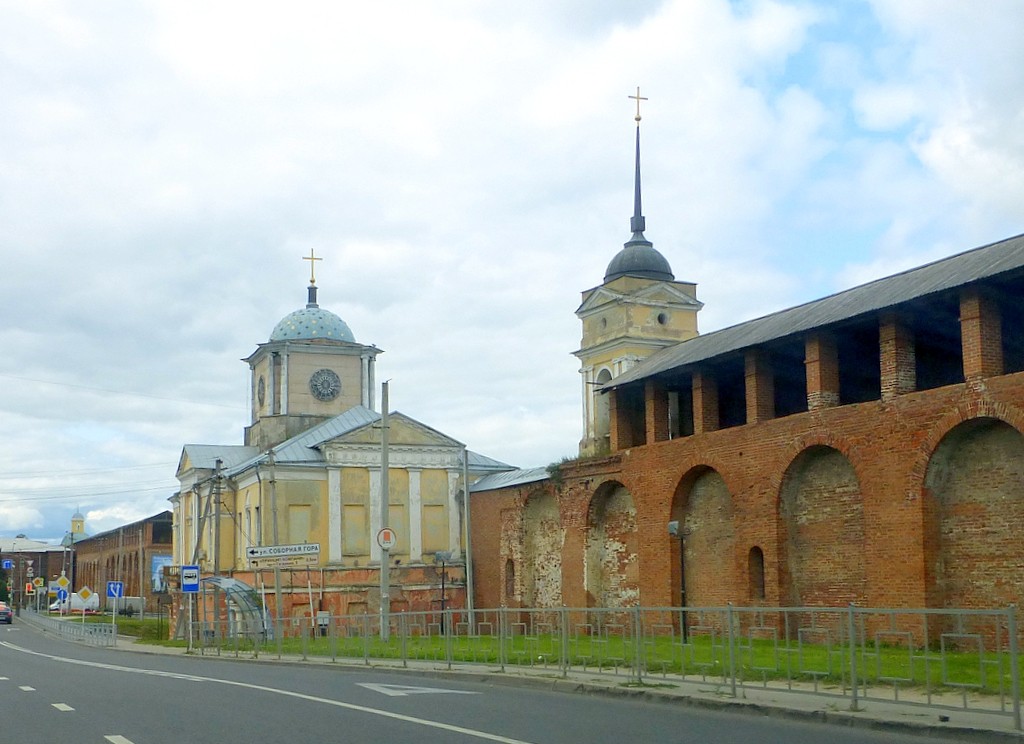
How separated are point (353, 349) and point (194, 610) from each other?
53.7ft

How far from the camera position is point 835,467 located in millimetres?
27453

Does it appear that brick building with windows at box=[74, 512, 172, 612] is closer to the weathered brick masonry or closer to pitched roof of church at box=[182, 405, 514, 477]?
pitched roof of church at box=[182, 405, 514, 477]

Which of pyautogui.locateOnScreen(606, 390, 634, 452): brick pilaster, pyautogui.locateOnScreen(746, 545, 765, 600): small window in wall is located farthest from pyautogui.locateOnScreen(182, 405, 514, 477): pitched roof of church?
pyautogui.locateOnScreen(746, 545, 765, 600): small window in wall

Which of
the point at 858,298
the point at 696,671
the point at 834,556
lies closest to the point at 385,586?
the point at 834,556

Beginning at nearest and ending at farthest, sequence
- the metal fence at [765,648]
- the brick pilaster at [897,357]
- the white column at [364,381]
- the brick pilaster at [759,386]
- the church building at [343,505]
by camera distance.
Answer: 1. the metal fence at [765,648]
2. the brick pilaster at [897,357]
3. the brick pilaster at [759,386]
4. the church building at [343,505]
5. the white column at [364,381]

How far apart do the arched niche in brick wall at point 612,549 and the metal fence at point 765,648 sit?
11.0 metres

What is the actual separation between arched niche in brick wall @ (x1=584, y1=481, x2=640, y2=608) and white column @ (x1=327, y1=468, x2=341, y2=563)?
17974mm

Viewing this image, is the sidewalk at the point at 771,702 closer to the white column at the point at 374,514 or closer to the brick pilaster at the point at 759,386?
the brick pilaster at the point at 759,386

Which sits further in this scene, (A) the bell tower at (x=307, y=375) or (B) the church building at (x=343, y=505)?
(A) the bell tower at (x=307, y=375)

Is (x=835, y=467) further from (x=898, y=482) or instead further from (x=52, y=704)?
(x=52, y=704)

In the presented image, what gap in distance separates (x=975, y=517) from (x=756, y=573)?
6.93m

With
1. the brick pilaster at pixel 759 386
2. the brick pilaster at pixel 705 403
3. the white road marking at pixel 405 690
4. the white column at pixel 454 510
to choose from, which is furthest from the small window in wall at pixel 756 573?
the white column at pixel 454 510

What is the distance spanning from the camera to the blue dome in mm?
62750

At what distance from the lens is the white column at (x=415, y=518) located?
53.8 m
